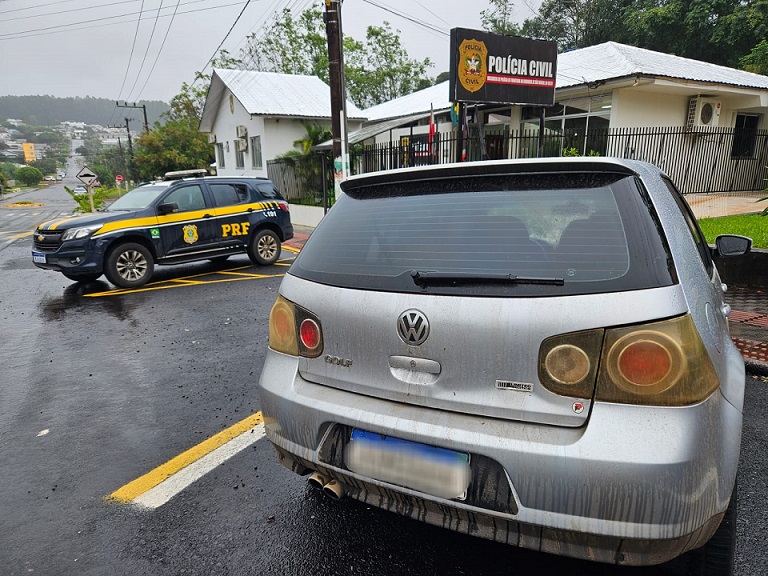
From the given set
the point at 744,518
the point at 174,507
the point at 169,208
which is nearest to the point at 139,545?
the point at 174,507

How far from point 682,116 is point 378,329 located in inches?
751

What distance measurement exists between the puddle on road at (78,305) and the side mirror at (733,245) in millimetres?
6073

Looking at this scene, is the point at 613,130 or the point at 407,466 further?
the point at 613,130

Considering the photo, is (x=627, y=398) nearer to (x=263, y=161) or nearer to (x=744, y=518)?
(x=744, y=518)

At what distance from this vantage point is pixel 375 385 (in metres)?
1.91

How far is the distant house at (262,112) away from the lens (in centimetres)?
2305

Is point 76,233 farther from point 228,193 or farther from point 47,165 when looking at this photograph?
point 47,165

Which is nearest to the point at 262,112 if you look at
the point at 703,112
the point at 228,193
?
the point at 228,193

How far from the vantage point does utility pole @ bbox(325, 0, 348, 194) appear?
34.5ft

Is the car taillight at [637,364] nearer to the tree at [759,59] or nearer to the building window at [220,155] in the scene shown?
the tree at [759,59]

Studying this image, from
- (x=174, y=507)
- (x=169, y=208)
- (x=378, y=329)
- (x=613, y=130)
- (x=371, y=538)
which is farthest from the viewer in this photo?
(x=613, y=130)

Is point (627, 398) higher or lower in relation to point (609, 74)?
lower

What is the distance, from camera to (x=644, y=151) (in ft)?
46.0

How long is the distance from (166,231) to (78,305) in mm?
1959
